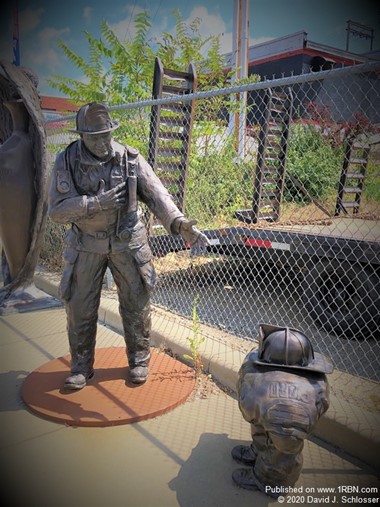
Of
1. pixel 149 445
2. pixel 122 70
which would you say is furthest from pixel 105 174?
pixel 122 70

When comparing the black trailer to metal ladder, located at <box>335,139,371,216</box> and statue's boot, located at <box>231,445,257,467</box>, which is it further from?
statue's boot, located at <box>231,445,257,467</box>

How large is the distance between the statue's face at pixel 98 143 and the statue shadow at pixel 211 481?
1.84m

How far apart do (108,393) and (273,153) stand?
4306 mm

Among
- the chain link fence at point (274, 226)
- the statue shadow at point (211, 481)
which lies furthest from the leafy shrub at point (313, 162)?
the statue shadow at point (211, 481)

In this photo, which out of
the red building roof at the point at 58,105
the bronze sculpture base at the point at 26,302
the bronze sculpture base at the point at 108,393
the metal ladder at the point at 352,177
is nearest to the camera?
the bronze sculpture base at the point at 108,393

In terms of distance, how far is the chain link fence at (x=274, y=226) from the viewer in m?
3.98

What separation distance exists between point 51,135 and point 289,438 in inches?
279

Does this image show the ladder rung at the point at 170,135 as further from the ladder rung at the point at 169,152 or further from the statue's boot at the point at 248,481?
the statue's boot at the point at 248,481

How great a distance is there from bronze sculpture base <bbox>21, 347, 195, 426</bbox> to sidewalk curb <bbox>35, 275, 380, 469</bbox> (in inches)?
8.2

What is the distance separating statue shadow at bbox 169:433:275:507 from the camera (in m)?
1.95

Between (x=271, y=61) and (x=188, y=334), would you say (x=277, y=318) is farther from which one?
(x=271, y=61)

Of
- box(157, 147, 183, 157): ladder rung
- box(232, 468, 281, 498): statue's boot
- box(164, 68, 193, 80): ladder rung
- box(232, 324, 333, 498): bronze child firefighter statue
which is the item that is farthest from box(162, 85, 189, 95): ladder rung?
box(232, 468, 281, 498): statue's boot

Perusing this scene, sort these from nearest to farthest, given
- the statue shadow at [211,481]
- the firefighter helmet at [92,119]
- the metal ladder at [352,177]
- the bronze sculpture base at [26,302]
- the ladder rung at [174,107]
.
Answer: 1. the statue shadow at [211,481]
2. the firefighter helmet at [92,119]
3. the bronze sculpture base at [26,302]
4. the ladder rung at [174,107]
5. the metal ladder at [352,177]

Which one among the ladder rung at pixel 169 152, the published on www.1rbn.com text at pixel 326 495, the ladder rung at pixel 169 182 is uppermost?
the ladder rung at pixel 169 152
